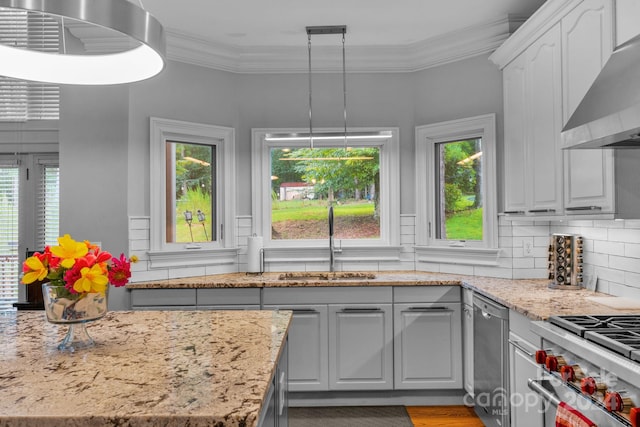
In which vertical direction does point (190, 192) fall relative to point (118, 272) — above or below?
above

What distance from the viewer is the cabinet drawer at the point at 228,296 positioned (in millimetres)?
3359

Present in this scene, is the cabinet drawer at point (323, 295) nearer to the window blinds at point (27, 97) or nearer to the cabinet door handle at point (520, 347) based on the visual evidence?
the cabinet door handle at point (520, 347)

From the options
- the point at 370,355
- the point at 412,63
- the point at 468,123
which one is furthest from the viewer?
the point at 412,63

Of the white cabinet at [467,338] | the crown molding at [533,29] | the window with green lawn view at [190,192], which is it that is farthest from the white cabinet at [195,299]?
the crown molding at [533,29]

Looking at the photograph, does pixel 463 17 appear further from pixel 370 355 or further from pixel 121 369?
pixel 121 369

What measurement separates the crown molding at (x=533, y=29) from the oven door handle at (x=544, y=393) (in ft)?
6.55

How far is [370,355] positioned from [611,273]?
1684 mm

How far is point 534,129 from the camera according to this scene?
290cm

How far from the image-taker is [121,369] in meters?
1.37

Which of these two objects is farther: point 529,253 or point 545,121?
point 529,253

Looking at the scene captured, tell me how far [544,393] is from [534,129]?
5.60ft

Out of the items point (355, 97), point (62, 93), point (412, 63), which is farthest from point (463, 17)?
point (62, 93)

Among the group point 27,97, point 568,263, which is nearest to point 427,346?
point 568,263

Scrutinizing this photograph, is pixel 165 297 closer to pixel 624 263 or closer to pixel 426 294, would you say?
pixel 426 294
